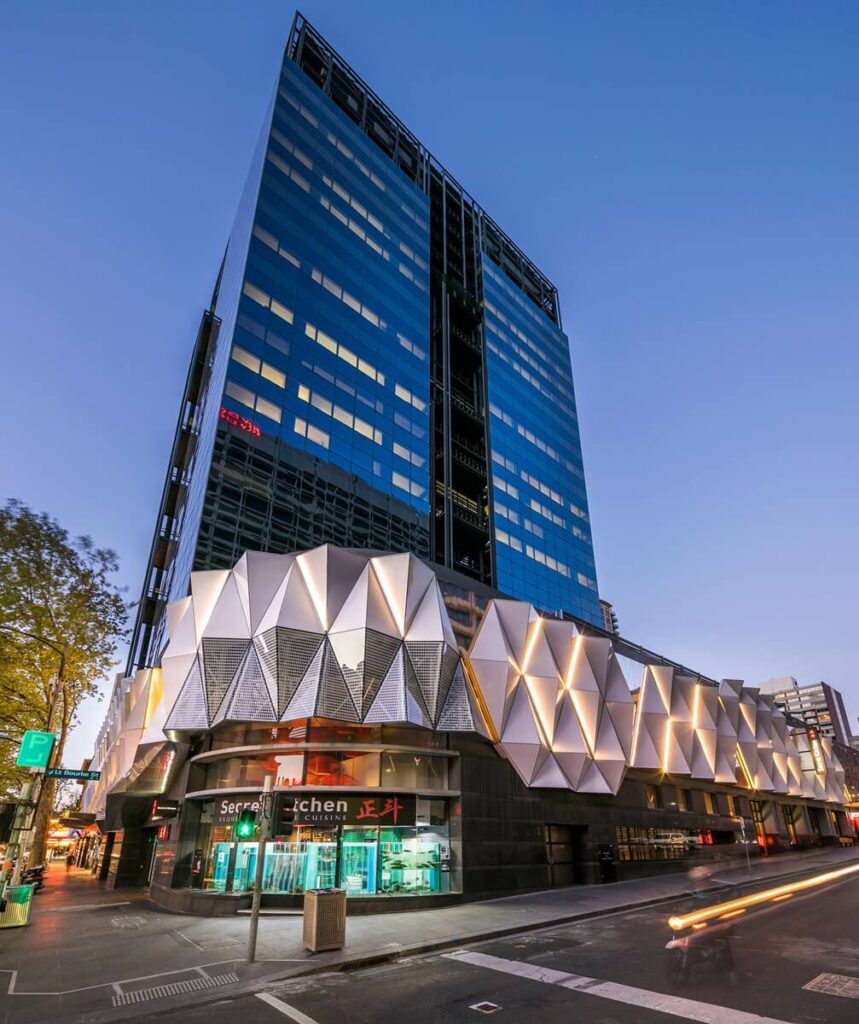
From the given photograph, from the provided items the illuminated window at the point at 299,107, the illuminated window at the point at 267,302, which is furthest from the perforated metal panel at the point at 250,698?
the illuminated window at the point at 299,107

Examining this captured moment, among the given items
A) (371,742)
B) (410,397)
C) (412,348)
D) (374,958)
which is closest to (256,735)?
(371,742)

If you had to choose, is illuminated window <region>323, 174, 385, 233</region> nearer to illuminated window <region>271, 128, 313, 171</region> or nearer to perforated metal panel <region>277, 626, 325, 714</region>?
illuminated window <region>271, 128, 313, 171</region>

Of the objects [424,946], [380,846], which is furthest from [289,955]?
[380,846]

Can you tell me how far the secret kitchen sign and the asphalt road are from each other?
6647mm

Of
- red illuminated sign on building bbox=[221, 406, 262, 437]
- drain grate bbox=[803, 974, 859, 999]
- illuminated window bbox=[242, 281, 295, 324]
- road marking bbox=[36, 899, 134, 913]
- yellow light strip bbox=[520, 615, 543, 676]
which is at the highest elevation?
illuminated window bbox=[242, 281, 295, 324]

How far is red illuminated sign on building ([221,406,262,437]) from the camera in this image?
41656mm

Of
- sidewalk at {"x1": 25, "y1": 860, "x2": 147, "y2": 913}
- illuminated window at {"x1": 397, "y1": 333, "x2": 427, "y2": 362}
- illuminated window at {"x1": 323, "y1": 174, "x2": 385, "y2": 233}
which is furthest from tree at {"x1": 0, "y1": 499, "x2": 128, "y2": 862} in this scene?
illuminated window at {"x1": 323, "y1": 174, "x2": 385, "y2": 233}

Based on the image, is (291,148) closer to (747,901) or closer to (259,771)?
(259,771)

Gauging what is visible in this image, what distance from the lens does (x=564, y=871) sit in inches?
1006

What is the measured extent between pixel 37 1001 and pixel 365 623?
12.8 m

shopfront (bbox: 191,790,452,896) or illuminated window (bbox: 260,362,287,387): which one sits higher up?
illuminated window (bbox: 260,362,287,387)

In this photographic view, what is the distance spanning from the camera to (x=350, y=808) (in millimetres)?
19922

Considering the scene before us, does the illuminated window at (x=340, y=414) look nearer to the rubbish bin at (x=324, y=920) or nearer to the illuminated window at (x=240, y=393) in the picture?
the illuminated window at (x=240, y=393)

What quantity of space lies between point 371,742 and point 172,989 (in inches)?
419
